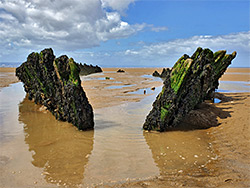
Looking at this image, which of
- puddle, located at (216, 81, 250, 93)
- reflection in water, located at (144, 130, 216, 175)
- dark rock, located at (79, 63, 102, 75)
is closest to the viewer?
reflection in water, located at (144, 130, 216, 175)

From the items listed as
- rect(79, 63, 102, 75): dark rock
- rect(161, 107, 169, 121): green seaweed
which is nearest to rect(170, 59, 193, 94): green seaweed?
rect(161, 107, 169, 121): green seaweed

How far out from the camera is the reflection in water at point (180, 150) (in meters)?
4.94

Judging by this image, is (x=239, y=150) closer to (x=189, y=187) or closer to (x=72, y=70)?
(x=189, y=187)

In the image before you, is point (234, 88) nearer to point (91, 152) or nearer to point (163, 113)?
point (163, 113)

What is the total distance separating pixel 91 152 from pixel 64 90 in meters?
3.61

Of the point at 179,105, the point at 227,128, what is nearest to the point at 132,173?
the point at 179,105

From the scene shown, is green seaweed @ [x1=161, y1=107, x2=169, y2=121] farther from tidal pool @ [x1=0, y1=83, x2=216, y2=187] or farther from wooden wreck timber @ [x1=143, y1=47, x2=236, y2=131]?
tidal pool @ [x1=0, y1=83, x2=216, y2=187]

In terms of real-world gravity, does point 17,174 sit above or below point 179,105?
below

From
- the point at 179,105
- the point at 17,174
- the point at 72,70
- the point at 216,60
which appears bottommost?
the point at 17,174

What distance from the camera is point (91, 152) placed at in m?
5.73

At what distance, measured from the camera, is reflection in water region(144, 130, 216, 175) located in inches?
195

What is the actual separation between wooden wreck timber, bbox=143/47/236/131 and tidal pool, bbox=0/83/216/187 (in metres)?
0.56

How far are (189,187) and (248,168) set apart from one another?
191 cm

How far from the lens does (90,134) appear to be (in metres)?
7.27
